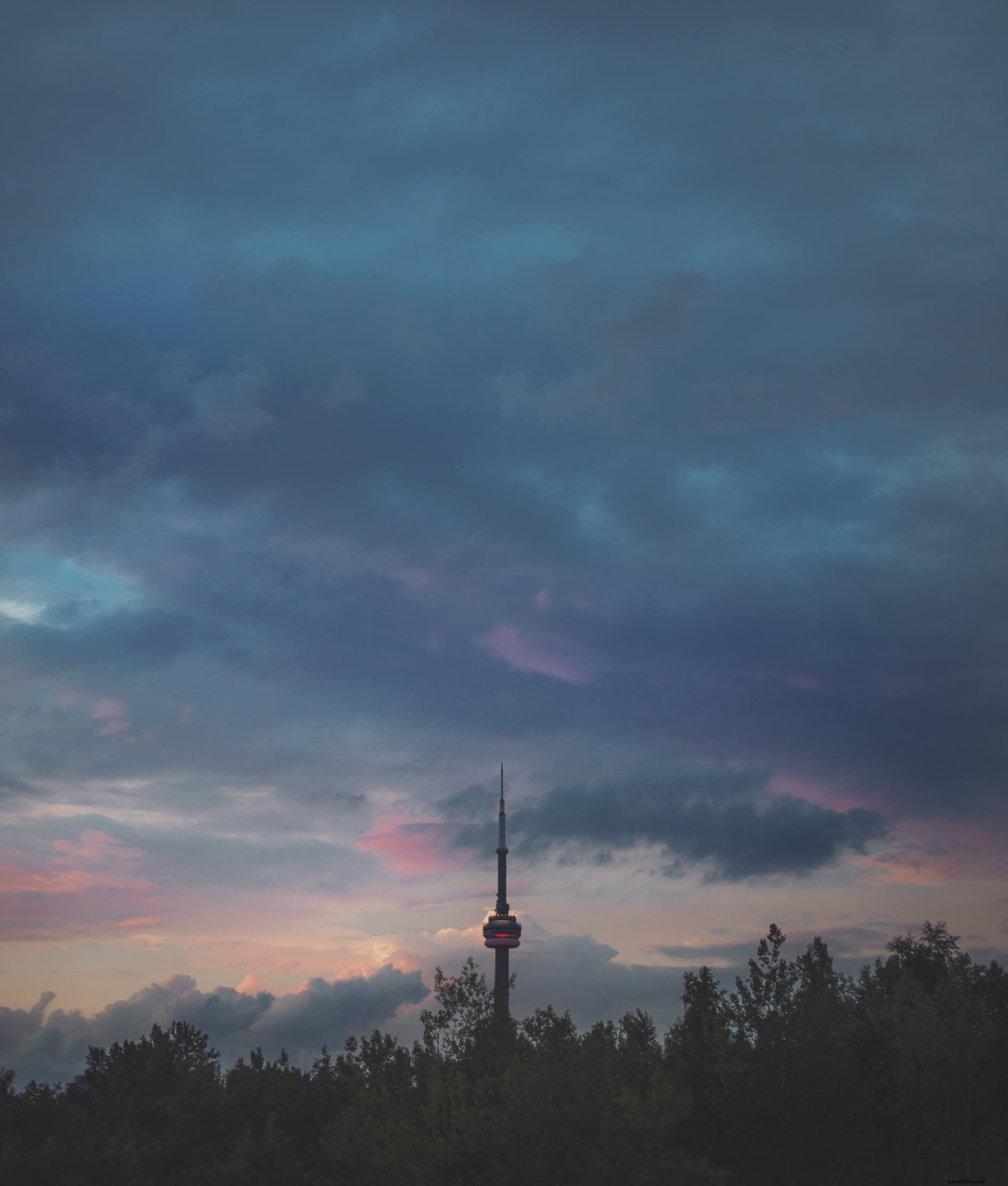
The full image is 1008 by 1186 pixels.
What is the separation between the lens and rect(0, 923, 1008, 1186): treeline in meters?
62.9

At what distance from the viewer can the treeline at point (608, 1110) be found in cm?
6291

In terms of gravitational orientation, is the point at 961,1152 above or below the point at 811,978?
below

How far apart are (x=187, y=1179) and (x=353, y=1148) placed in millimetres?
10873

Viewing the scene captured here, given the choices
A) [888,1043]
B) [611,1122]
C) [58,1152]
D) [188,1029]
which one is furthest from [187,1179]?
[188,1029]

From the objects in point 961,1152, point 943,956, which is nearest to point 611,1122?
point 961,1152

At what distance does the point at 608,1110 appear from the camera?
63.5 meters

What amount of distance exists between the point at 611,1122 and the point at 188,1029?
337ft

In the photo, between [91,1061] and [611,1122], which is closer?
[611,1122]

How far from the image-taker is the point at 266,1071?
87750 millimetres

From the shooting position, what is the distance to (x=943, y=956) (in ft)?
341

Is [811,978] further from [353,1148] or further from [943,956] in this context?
[353,1148]

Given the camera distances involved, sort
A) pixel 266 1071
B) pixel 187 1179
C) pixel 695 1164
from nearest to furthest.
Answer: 1. pixel 695 1164
2. pixel 187 1179
3. pixel 266 1071

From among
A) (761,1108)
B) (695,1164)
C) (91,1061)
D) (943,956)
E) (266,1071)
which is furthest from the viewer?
(91,1061)

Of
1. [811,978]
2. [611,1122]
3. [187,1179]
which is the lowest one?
[187,1179]
